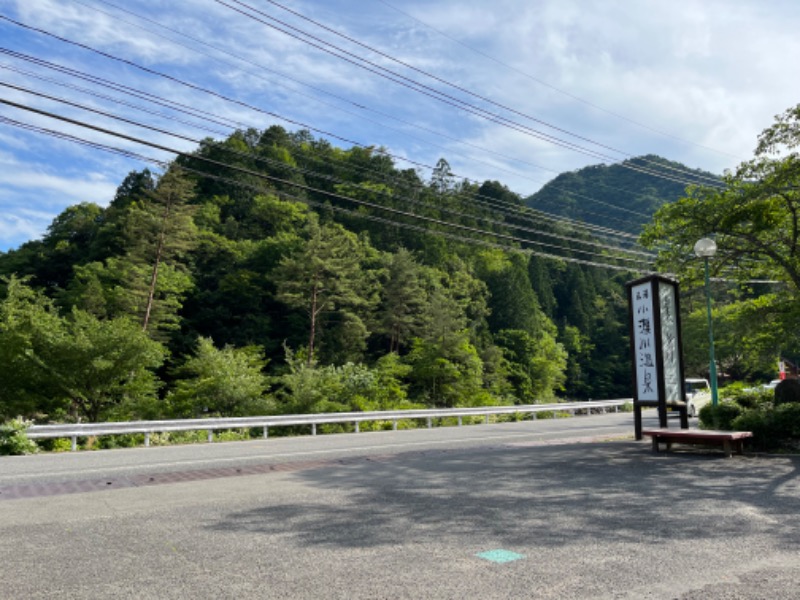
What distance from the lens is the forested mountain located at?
76.9 feet

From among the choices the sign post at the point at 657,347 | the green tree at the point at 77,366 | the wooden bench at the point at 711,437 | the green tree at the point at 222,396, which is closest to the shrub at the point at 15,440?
the green tree at the point at 77,366

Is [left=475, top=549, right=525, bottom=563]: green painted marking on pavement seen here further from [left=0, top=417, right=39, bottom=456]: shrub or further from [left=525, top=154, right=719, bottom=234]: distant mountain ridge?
[left=525, top=154, right=719, bottom=234]: distant mountain ridge

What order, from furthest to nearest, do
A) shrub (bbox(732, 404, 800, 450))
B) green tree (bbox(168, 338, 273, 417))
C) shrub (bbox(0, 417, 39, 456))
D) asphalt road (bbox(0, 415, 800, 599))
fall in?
green tree (bbox(168, 338, 273, 417))
shrub (bbox(0, 417, 39, 456))
shrub (bbox(732, 404, 800, 450))
asphalt road (bbox(0, 415, 800, 599))

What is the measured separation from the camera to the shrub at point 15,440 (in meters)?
12.8

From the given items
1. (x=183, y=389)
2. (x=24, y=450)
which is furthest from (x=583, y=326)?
(x=24, y=450)

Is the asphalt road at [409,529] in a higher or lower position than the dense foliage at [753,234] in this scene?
lower

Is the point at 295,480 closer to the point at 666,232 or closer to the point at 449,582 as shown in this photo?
the point at 449,582

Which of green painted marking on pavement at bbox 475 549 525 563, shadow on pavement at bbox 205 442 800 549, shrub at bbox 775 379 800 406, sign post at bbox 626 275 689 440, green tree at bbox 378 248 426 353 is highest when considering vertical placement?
green tree at bbox 378 248 426 353

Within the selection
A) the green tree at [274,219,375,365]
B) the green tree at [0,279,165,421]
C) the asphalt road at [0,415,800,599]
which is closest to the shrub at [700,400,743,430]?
the asphalt road at [0,415,800,599]

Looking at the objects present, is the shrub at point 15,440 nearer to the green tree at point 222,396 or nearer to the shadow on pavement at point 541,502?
the shadow on pavement at point 541,502

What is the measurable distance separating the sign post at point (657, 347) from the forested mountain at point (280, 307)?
5559mm

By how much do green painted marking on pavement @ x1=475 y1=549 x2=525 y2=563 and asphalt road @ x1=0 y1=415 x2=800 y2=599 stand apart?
1.2 inches

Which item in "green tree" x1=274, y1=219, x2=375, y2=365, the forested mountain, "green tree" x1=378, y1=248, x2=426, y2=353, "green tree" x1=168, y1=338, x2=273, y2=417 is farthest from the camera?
"green tree" x1=378, y1=248, x2=426, y2=353

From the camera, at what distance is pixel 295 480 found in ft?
28.0
